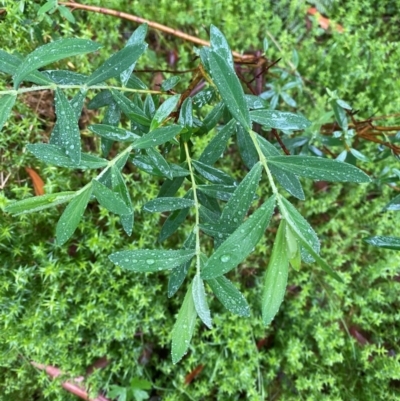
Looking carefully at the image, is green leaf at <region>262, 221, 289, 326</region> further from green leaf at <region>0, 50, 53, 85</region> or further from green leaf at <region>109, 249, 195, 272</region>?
green leaf at <region>0, 50, 53, 85</region>

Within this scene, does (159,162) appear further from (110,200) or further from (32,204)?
(32,204)

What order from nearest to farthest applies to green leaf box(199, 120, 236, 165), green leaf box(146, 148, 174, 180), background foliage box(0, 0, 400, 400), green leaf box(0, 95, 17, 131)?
green leaf box(0, 95, 17, 131) → green leaf box(146, 148, 174, 180) → green leaf box(199, 120, 236, 165) → background foliage box(0, 0, 400, 400)

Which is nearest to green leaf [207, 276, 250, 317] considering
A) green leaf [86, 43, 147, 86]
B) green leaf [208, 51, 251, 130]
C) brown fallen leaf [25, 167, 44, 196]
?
green leaf [208, 51, 251, 130]

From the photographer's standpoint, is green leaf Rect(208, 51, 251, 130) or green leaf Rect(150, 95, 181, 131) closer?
green leaf Rect(208, 51, 251, 130)

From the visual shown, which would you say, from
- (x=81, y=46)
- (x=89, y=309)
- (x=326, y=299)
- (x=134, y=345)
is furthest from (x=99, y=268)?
(x=326, y=299)

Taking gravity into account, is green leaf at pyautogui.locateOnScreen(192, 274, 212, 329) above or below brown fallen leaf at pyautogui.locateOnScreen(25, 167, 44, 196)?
above

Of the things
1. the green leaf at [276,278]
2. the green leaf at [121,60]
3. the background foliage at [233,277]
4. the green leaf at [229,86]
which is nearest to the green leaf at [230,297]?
the green leaf at [276,278]

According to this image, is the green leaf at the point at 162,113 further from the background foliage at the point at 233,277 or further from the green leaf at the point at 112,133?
the background foliage at the point at 233,277

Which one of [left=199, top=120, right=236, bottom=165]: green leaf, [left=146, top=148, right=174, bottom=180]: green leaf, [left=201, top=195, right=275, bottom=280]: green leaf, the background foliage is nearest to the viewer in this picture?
[left=201, top=195, right=275, bottom=280]: green leaf

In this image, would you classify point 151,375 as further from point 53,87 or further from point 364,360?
point 53,87
